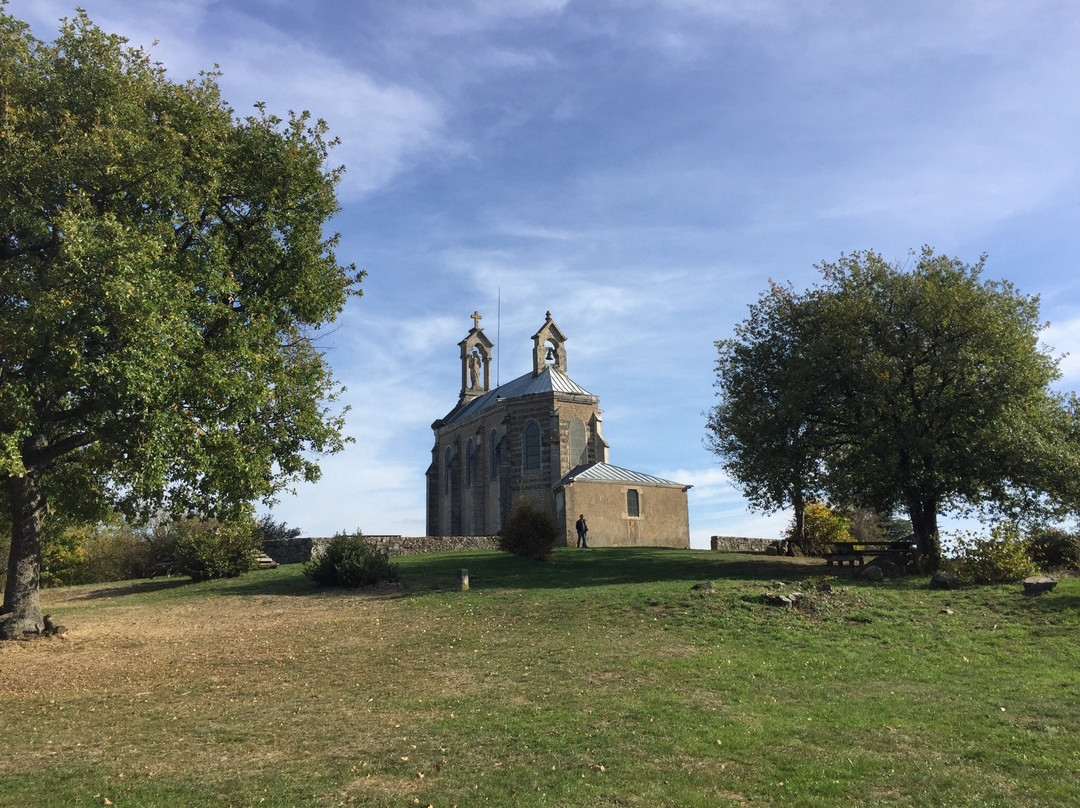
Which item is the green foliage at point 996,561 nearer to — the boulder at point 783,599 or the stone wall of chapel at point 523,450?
the boulder at point 783,599

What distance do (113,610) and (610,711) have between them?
1807cm

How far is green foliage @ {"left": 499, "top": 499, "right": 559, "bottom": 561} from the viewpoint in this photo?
3074 cm

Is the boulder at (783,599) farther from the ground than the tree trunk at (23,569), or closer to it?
closer to it

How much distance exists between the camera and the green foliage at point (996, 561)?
22.1 m

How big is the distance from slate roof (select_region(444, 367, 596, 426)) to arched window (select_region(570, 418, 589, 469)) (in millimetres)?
1870

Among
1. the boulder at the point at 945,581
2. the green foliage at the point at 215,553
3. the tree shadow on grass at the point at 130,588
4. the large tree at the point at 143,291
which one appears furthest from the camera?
the green foliage at the point at 215,553

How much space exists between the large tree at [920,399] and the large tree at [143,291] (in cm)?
1577

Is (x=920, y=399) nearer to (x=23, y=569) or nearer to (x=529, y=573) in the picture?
(x=529, y=573)

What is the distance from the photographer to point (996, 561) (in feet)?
73.1

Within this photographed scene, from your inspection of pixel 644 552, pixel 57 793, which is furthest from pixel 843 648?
pixel 644 552

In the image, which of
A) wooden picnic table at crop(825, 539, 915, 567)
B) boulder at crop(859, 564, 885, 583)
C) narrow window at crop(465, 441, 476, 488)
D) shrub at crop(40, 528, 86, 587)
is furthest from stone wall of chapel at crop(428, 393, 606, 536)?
shrub at crop(40, 528, 86, 587)

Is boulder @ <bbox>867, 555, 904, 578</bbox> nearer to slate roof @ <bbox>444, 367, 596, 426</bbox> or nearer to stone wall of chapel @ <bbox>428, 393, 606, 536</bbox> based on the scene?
stone wall of chapel @ <bbox>428, 393, 606, 536</bbox>

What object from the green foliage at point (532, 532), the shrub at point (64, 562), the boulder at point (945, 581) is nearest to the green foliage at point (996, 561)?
the boulder at point (945, 581)

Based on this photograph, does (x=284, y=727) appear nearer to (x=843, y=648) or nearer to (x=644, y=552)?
(x=843, y=648)
